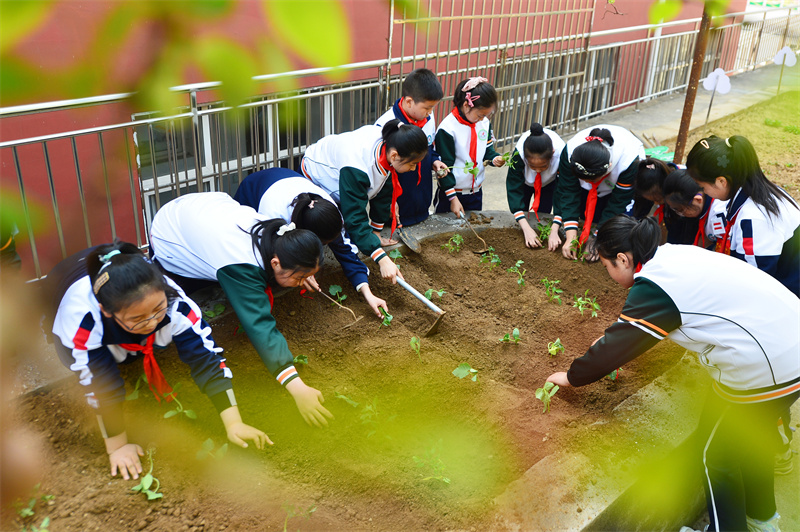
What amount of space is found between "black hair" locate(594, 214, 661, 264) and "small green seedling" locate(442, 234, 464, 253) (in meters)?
1.78

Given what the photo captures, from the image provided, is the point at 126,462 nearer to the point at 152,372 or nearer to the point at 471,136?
the point at 152,372

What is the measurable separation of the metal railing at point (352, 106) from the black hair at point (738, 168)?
68 centimetres

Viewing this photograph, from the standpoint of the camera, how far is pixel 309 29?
80 centimetres


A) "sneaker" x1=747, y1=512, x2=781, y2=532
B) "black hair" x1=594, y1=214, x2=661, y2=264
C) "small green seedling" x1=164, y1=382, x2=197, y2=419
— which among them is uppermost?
"black hair" x1=594, y1=214, x2=661, y2=264

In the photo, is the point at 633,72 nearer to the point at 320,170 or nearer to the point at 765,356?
the point at 320,170

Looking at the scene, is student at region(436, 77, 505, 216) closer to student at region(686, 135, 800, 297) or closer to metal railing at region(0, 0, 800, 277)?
metal railing at region(0, 0, 800, 277)

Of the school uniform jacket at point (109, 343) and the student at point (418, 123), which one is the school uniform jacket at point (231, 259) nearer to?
the school uniform jacket at point (109, 343)

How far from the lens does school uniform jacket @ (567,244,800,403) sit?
2156 mm

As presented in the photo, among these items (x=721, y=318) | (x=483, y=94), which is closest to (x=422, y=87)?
A: (x=483, y=94)

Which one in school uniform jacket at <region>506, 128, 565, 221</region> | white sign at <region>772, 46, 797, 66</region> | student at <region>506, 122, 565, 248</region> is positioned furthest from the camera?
white sign at <region>772, 46, 797, 66</region>

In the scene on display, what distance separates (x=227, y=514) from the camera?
2.15 metres

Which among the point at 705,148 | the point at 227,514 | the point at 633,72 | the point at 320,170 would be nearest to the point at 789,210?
the point at 705,148

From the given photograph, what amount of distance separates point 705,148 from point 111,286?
258cm

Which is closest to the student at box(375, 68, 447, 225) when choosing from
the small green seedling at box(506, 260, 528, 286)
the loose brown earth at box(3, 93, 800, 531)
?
the loose brown earth at box(3, 93, 800, 531)
